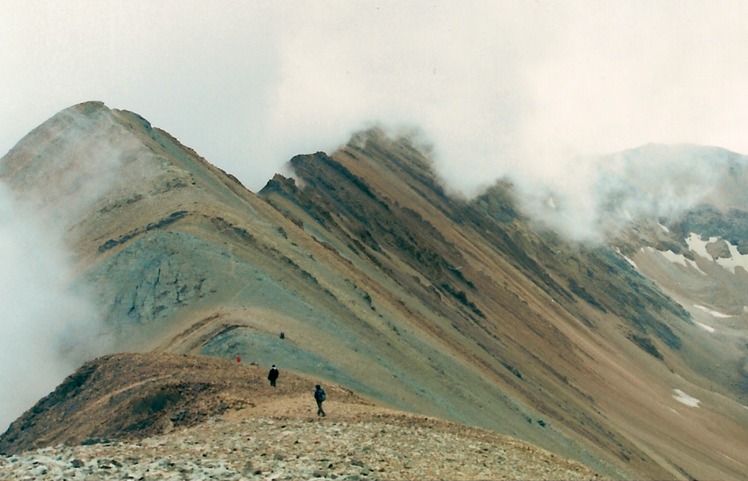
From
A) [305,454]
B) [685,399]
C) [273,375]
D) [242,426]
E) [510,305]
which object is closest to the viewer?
[305,454]

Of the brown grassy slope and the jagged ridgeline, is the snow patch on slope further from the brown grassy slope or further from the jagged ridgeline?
the brown grassy slope

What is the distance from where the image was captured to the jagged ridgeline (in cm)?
6234

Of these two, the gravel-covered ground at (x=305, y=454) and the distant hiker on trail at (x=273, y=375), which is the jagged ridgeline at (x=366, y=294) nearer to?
the distant hiker on trail at (x=273, y=375)

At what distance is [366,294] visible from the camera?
79750 millimetres

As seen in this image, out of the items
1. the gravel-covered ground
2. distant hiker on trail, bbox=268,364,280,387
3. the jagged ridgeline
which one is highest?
the jagged ridgeline

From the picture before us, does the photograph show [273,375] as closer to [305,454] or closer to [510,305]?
[305,454]

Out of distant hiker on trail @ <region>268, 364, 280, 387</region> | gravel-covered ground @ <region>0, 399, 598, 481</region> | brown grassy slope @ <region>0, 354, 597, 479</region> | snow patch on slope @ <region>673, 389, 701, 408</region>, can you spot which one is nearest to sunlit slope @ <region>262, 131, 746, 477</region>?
snow patch on slope @ <region>673, 389, 701, 408</region>

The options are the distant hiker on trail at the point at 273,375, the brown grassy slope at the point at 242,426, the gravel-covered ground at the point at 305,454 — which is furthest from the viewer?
the distant hiker on trail at the point at 273,375

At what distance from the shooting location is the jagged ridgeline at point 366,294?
Result: 62.3 metres

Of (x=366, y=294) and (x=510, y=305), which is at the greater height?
(x=510, y=305)

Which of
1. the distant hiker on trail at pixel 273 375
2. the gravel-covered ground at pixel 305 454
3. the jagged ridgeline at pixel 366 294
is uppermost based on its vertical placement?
the jagged ridgeline at pixel 366 294

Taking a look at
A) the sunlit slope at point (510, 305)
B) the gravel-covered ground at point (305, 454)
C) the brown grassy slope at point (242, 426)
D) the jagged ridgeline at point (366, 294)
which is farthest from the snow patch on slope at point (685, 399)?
the gravel-covered ground at point (305, 454)

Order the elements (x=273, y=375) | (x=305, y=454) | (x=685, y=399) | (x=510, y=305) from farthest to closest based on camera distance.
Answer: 1. (x=685, y=399)
2. (x=510, y=305)
3. (x=273, y=375)
4. (x=305, y=454)

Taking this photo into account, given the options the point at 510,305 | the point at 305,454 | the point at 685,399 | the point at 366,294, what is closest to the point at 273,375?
the point at 305,454
